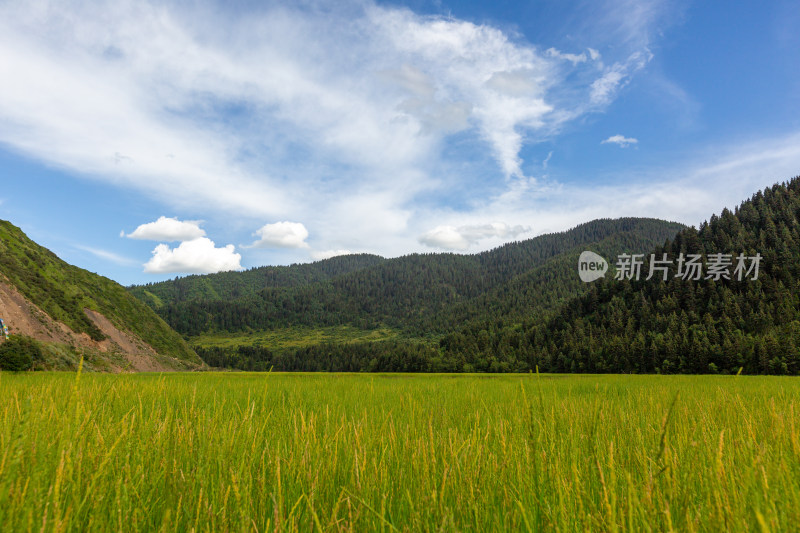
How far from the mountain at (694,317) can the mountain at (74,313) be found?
7701 centimetres

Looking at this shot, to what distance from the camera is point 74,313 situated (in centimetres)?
6462

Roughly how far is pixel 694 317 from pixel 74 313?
12758 centimetres

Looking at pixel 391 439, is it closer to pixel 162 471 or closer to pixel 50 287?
pixel 162 471

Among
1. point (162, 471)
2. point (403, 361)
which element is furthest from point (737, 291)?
point (162, 471)

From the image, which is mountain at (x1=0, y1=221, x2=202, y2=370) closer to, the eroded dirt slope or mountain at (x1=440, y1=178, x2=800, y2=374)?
the eroded dirt slope

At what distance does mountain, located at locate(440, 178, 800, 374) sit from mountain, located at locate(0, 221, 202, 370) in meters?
77.0

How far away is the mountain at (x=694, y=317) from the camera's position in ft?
257

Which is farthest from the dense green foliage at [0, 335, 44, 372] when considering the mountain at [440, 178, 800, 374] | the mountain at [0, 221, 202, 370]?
the mountain at [440, 178, 800, 374]

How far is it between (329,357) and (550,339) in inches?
3121

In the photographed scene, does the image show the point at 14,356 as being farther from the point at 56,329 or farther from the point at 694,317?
the point at 694,317

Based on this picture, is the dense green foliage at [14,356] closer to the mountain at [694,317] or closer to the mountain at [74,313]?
the mountain at [74,313]

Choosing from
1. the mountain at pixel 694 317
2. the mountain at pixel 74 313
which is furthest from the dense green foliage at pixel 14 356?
the mountain at pixel 694 317

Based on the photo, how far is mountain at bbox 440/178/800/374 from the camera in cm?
7844

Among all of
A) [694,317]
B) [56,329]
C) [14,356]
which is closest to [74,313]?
[56,329]
